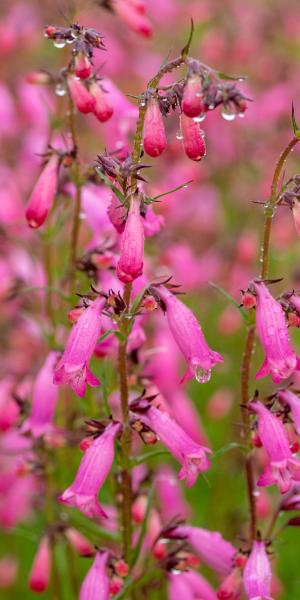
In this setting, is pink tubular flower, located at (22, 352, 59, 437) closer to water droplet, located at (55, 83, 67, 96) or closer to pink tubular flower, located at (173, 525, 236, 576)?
pink tubular flower, located at (173, 525, 236, 576)

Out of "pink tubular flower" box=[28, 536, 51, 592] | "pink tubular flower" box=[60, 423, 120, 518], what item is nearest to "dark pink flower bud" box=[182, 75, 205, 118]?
"pink tubular flower" box=[60, 423, 120, 518]

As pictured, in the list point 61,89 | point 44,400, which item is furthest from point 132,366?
point 61,89

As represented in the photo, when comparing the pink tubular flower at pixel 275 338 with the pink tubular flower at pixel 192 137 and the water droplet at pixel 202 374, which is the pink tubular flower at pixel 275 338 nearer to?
the water droplet at pixel 202 374

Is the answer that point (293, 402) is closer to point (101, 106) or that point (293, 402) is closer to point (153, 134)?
point (153, 134)

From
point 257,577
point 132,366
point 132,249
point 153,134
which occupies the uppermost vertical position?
point 153,134

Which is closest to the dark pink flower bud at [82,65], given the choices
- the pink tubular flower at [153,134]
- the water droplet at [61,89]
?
the water droplet at [61,89]

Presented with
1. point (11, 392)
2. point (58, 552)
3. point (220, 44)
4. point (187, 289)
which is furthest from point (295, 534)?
point (220, 44)
